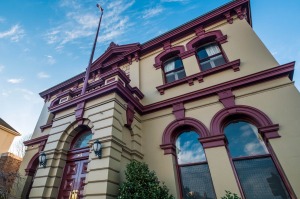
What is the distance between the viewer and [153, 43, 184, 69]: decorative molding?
917 centimetres

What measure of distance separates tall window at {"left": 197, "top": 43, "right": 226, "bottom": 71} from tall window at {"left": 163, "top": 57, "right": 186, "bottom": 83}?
0.99m

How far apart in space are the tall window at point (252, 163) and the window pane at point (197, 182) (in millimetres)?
939

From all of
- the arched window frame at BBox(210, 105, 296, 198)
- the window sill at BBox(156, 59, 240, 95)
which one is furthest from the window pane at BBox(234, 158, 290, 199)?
the window sill at BBox(156, 59, 240, 95)

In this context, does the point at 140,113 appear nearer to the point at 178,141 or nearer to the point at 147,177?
the point at 178,141

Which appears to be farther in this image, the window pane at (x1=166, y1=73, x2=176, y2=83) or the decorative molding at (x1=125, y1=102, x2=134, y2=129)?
the window pane at (x1=166, y1=73, x2=176, y2=83)

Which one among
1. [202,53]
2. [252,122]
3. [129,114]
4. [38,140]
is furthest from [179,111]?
[38,140]

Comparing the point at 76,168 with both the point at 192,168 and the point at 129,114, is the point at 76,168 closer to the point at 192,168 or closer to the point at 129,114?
the point at 129,114

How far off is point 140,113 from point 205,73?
332 centimetres

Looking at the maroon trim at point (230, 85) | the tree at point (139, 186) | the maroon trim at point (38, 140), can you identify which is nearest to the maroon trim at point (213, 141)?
the maroon trim at point (230, 85)

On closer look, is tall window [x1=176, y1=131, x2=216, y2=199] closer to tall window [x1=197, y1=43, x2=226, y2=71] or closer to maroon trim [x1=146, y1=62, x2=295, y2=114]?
maroon trim [x1=146, y1=62, x2=295, y2=114]

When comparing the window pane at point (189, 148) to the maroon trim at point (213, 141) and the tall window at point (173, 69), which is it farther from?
the tall window at point (173, 69)

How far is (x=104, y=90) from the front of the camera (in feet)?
21.1

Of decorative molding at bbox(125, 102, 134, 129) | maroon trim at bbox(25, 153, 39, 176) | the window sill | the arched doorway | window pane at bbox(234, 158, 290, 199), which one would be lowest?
window pane at bbox(234, 158, 290, 199)

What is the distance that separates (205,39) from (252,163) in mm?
5998
